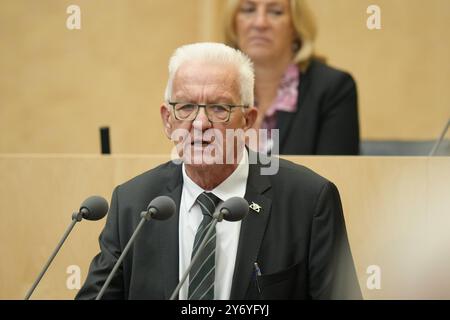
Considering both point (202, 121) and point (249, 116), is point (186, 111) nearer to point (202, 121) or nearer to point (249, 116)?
point (202, 121)

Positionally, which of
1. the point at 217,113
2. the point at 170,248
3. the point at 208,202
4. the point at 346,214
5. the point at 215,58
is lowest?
the point at 346,214

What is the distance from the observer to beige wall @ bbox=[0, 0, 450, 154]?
245 inches

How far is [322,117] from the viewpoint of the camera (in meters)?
4.57

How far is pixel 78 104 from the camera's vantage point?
20.8 ft

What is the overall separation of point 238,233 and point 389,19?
3.88 metres

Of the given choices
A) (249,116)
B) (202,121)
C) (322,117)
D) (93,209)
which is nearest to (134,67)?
(322,117)

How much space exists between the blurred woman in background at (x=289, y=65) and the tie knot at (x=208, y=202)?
1778mm

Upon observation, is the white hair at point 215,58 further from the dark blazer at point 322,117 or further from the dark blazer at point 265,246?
the dark blazer at point 322,117

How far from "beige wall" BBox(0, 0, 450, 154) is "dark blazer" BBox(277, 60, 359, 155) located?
1.60 meters

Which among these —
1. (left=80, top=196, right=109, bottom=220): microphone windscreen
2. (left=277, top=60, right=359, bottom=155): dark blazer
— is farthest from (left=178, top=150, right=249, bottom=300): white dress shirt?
(left=277, top=60, right=359, bottom=155): dark blazer

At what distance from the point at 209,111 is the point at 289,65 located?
77.4 inches

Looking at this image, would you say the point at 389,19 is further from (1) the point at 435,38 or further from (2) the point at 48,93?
(2) the point at 48,93

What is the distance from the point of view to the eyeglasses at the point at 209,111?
2.76 meters

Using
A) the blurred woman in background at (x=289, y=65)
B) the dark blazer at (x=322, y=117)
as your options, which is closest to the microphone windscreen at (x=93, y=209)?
the dark blazer at (x=322, y=117)
